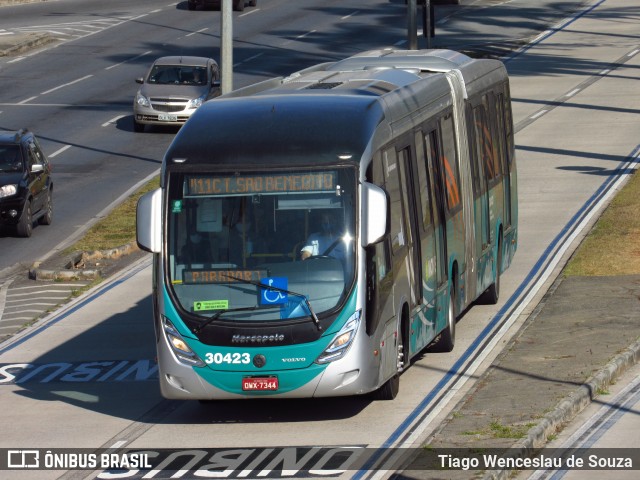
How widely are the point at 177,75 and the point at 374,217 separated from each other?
2706 cm

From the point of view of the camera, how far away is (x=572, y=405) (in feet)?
43.5

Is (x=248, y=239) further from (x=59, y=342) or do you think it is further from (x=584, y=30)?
(x=584, y=30)

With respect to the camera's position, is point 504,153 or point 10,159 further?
point 10,159

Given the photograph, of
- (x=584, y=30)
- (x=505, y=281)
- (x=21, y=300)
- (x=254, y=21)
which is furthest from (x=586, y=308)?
(x=254, y=21)

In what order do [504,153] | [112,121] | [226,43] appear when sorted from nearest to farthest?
[504,153], [226,43], [112,121]

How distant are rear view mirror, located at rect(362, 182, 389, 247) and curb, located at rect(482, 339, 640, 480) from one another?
2.16 metres

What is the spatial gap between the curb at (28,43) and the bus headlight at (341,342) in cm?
4188

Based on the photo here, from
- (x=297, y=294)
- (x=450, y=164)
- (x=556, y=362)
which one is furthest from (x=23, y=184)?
(x=297, y=294)

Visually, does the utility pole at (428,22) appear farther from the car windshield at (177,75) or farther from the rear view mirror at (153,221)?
the rear view mirror at (153,221)

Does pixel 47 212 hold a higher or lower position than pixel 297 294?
lower

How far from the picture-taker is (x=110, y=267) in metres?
23.4

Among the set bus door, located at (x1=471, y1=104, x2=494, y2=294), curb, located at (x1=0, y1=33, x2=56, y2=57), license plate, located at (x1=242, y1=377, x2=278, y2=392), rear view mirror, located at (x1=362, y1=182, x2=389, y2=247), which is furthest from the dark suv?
curb, located at (x1=0, y1=33, x2=56, y2=57)

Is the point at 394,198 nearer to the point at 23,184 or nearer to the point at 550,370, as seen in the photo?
the point at 550,370

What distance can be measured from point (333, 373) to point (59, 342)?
6.03 metres
